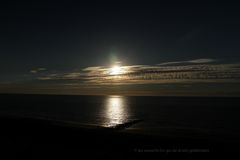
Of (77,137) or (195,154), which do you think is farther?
(77,137)

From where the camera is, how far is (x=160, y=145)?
80.3ft

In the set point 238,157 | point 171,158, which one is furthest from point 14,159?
point 238,157

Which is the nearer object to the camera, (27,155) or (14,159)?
(14,159)

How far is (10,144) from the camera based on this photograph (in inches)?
942

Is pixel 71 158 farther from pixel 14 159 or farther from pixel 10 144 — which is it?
pixel 10 144

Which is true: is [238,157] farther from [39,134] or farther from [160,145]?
[39,134]

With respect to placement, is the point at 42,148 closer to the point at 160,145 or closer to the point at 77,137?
the point at 77,137

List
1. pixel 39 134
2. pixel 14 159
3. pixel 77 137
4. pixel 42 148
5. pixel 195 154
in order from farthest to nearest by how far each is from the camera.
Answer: pixel 39 134 < pixel 77 137 < pixel 42 148 < pixel 195 154 < pixel 14 159

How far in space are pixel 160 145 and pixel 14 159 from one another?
15.0 m

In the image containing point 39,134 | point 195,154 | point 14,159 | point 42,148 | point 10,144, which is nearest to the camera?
point 14,159

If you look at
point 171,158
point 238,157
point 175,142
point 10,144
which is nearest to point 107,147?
point 171,158

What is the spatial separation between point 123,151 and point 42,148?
8.38 meters

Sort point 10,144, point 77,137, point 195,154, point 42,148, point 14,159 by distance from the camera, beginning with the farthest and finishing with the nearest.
→ point 77,137
point 10,144
point 42,148
point 195,154
point 14,159

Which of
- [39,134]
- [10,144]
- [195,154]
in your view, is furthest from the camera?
[39,134]
